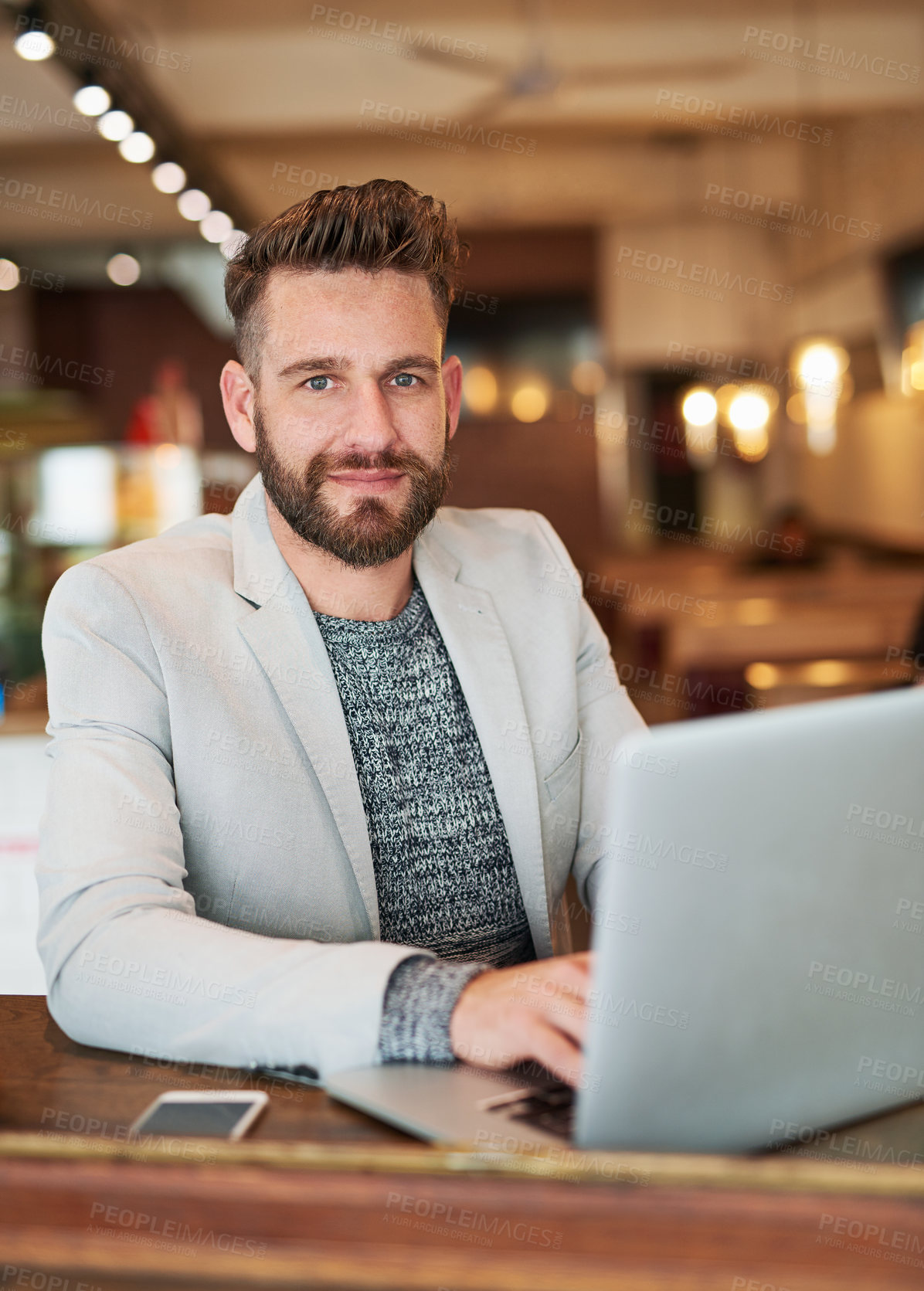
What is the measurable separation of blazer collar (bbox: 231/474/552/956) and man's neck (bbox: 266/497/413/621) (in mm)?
23

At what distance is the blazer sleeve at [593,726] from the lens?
156 centimetres

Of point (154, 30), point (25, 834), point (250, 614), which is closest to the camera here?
point (250, 614)

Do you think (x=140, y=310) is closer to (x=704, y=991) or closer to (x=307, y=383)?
(x=307, y=383)

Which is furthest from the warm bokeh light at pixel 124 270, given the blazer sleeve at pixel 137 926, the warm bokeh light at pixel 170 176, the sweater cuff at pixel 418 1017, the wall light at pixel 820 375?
the sweater cuff at pixel 418 1017

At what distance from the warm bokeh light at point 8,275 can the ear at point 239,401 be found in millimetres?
7442

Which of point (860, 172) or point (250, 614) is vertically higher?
point (860, 172)

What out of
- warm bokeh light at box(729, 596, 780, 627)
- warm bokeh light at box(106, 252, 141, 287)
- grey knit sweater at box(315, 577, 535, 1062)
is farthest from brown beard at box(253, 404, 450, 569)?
warm bokeh light at box(106, 252, 141, 287)

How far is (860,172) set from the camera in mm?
6449

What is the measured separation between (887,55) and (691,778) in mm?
5750

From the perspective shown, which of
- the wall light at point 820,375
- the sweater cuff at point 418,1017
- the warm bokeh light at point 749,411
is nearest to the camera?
the sweater cuff at point 418,1017

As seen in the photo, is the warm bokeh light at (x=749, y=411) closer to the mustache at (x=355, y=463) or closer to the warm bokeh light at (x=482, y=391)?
the warm bokeh light at (x=482, y=391)

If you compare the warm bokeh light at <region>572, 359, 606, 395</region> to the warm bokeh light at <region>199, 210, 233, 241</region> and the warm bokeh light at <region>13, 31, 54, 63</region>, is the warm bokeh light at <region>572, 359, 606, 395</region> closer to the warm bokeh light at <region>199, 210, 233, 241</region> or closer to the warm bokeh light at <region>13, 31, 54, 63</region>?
the warm bokeh light at <region>199, 210, 233, 241</region>

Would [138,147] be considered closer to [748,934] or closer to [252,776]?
[252,776]

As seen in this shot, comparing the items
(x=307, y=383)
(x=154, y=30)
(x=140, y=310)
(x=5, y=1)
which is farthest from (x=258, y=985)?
(x=140, y=310)
